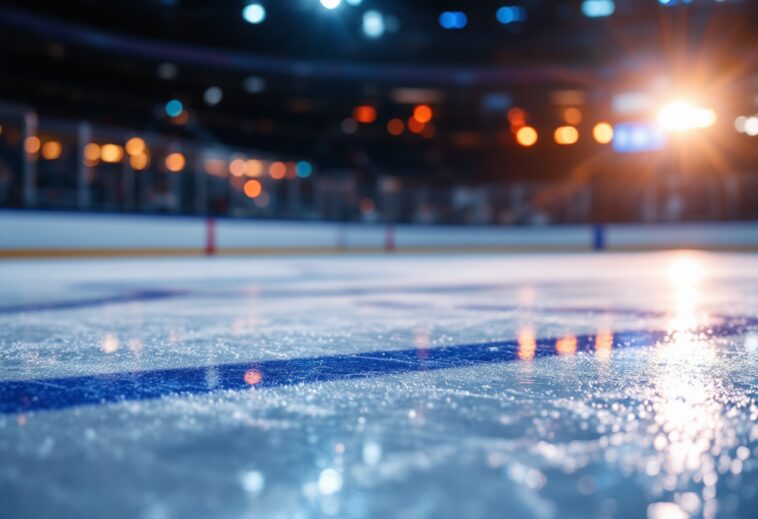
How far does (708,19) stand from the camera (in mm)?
25219

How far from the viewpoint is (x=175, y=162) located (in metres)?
18.5

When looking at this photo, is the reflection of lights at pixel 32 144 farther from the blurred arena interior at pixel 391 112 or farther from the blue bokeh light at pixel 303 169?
the blue bokeh light at pixel 303 169

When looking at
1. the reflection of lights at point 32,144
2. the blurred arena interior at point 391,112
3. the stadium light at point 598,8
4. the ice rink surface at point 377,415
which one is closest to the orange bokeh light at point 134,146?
the blurred arena interior at point 391,112

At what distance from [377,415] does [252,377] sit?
2.63 feet

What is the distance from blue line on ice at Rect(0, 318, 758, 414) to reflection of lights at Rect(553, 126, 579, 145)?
83.2ft

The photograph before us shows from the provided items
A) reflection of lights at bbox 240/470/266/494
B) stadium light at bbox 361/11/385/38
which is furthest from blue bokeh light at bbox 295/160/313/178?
reflection of lights at bbox 240/470/266/494

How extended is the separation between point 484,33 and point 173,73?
11759 mm

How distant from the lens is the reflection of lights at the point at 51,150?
50.3 ft

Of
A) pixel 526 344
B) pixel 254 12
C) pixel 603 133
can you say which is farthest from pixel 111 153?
pixel 603 133

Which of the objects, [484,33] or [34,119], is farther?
[484,33]

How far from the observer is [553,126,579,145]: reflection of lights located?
28188mm

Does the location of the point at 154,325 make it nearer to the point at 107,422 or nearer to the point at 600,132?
the point at 107,422

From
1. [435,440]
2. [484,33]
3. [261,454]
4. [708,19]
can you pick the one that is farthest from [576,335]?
[484,33]

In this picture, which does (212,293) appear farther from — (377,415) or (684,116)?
(684,116)
